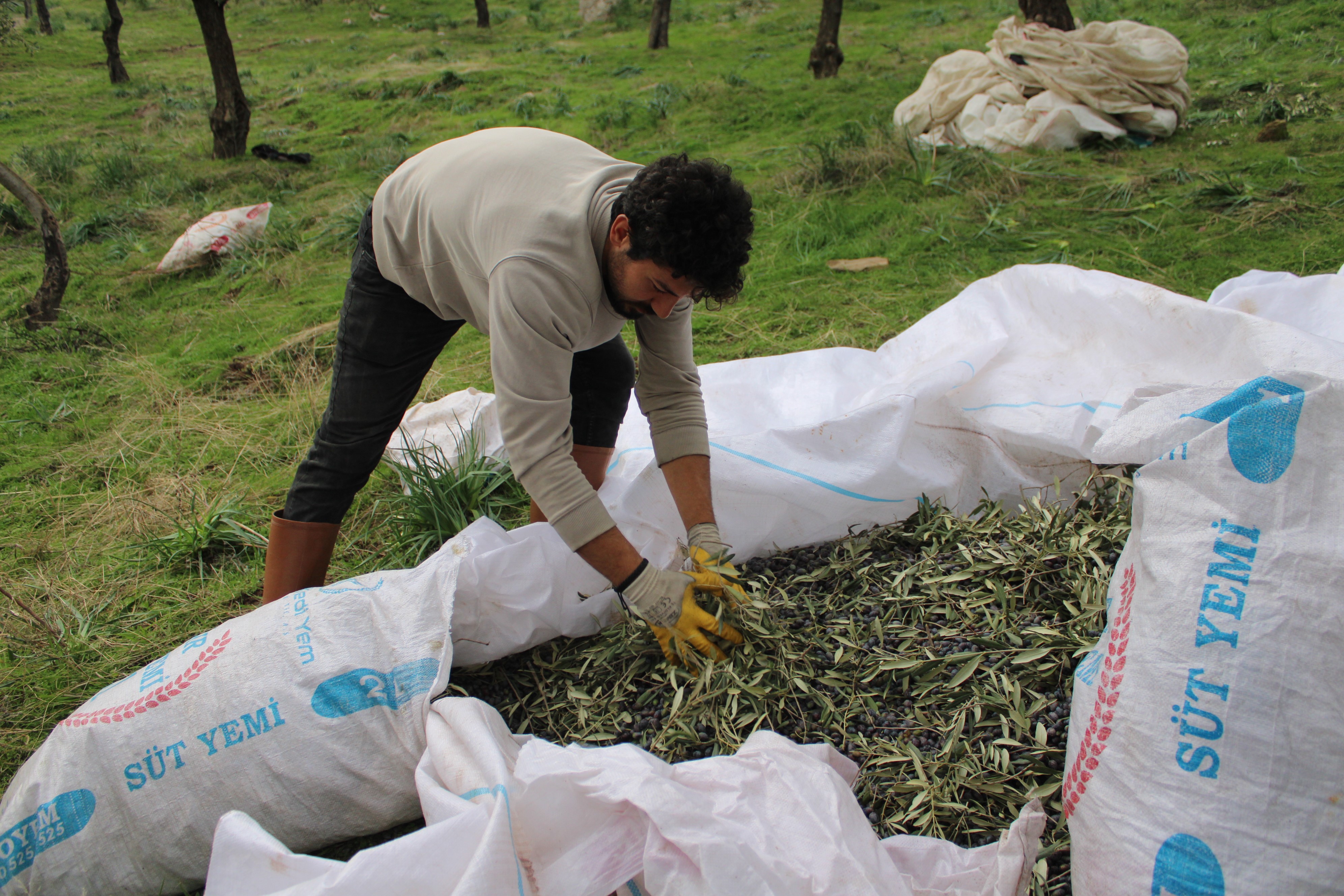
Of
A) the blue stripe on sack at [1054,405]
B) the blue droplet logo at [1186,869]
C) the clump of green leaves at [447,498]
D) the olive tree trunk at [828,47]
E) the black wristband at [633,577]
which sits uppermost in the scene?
Result: the olive tree trunk at [828,47]

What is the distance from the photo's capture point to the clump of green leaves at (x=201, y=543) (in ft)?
8.57

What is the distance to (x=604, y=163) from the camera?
1649mm

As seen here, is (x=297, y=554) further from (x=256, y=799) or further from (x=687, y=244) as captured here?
(x=687, y=244)

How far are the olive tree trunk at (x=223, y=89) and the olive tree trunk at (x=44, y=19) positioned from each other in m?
12.4

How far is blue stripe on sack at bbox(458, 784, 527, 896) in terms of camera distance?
1160mm

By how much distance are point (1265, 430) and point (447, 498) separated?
201 centimetres

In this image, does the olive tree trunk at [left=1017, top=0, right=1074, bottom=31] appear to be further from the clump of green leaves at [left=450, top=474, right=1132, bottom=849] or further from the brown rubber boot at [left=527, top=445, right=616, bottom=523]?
the brown rubber boot at [left=527, top=445, right=616, bottom=523]

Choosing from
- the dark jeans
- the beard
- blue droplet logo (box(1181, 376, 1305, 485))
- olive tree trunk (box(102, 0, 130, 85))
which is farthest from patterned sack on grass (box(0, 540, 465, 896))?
olive tree trunk (box(102, 0, 130, 85))

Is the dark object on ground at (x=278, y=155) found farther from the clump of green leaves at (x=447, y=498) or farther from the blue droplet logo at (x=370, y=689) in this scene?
the blue droplet logo at (x=370, y=689)

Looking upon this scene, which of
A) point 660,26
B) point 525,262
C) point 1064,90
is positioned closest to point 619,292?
point 525,262

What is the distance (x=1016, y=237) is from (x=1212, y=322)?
219 centimetres

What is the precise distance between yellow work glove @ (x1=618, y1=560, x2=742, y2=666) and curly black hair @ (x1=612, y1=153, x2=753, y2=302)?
588mm

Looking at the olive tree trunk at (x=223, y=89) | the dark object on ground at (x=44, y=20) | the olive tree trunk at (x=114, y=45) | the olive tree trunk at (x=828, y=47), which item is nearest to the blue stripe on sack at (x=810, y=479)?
the olive tree trunk at (x=828, y=47)

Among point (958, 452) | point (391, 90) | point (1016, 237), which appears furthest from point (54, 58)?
point (958, 452)
